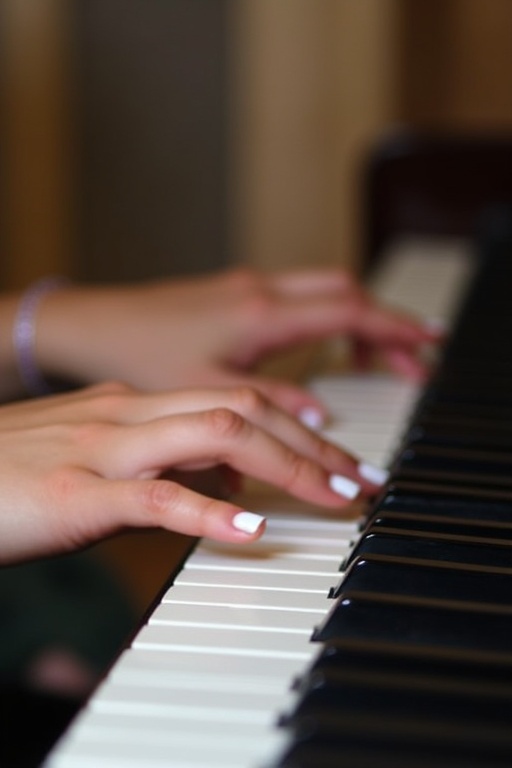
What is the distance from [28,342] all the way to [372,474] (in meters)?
0.47

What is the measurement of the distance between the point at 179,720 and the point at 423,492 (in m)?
0.32

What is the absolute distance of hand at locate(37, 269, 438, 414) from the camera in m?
1.17

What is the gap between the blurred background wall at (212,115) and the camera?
3.09 meters

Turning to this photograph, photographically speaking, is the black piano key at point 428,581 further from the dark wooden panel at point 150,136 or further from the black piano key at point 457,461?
the dark wooden panel at point 150,136

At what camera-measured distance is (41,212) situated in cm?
322

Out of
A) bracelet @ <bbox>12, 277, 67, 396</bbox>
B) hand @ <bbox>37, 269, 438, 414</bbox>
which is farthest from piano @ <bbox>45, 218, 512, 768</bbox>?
bracelet @ <bbox>12, 277, 67, 396</bbox>

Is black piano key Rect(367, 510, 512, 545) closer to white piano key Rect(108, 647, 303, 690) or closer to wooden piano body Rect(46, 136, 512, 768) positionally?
wooden piano body Rect(46, 136, 512, 768)

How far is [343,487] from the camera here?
0.83 meters

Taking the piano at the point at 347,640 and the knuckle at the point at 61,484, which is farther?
the knuckle at the point at 61,484

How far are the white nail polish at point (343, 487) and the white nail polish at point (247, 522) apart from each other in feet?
0.38

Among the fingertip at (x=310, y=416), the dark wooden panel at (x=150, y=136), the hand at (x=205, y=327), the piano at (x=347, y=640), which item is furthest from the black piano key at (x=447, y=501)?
the dark wooden panel at (x=150, y=136)

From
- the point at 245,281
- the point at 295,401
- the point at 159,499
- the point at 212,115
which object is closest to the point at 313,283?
the point at 245,281

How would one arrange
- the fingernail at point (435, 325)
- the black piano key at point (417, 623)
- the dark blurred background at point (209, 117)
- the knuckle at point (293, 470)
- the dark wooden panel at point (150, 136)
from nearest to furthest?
1. the black piano key at point (417, 623)
2. the knuckle at point (293, 470)
3. the fingernail at point (435, 325)
4. the dark blurred background at point (209, 117)
5. the dark wooden panel at point (150, 136)

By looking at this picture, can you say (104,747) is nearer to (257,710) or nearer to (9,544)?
(257,710)
